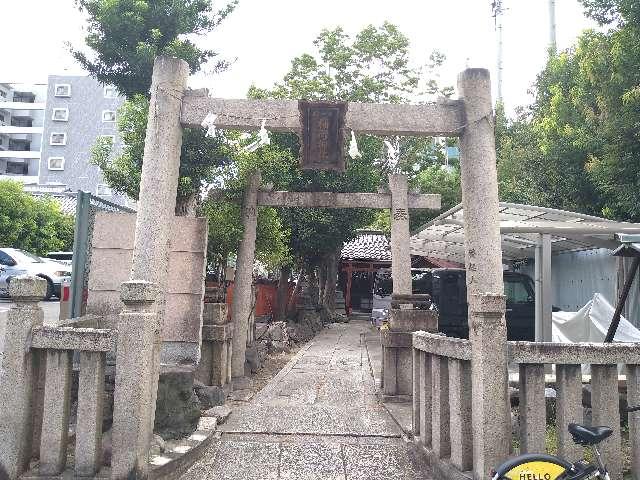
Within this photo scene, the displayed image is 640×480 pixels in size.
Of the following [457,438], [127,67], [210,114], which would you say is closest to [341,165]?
[210,114]

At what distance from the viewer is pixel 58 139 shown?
37656 mm

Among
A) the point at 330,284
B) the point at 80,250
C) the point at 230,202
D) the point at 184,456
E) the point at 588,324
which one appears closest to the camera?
the point at 184,456

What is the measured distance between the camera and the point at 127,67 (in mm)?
10805

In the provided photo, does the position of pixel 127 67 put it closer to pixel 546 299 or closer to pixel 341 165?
pixel 341 165

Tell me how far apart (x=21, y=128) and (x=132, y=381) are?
144 ft

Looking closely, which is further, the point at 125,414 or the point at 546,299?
the point at 546,299

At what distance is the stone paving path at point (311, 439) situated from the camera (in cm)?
462

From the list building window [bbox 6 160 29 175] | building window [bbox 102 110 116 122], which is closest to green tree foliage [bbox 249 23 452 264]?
building window [bbox 102 110 116 122]

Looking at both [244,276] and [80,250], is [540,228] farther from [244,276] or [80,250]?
[80,250]

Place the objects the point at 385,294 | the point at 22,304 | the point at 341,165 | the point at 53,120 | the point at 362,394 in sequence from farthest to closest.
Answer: the point at 53,120
the point at 385,294
the point at 362,394
the point at 341,165
the point at 22,304

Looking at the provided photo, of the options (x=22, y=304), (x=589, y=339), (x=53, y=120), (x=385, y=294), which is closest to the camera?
(x=22, y=304)

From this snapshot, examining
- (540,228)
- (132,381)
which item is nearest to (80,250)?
(132,381)

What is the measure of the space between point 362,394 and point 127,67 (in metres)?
8.24

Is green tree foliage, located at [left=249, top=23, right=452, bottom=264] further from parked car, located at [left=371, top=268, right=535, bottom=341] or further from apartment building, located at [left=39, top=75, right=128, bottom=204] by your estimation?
apartment building, located at [left=39, top=75, right=128, bottom=204]
